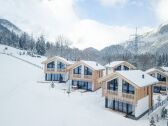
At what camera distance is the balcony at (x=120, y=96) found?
34062mm

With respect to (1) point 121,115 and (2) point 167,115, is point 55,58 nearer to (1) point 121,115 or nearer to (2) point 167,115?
(1) point 121,115

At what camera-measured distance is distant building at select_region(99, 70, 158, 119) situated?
33906mm

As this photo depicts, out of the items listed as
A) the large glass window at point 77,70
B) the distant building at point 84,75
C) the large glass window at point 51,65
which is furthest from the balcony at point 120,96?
the large glass window at point 51,65

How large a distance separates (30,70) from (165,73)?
3613cm

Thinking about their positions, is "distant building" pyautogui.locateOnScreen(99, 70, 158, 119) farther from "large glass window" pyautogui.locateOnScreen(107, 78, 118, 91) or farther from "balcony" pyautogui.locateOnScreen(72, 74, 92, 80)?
"balcony" pyautogui.locateOnScreen(72, 74, 92, 80)

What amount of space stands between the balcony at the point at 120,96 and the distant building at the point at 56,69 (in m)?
19.1

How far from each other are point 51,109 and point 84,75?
56.4ft

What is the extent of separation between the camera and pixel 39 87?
148 feet

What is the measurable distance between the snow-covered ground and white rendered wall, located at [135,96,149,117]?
1170 mm

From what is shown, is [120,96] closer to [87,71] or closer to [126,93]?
[126,93]

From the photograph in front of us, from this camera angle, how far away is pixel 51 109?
106ft

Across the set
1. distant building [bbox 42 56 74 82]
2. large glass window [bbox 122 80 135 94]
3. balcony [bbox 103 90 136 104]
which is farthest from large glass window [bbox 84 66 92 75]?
large glass window [bbox 122 80 135 94]

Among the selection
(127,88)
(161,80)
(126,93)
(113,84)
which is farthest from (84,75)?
(161,80)

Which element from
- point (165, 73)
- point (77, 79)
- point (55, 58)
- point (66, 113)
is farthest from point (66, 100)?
point (165, 73)
